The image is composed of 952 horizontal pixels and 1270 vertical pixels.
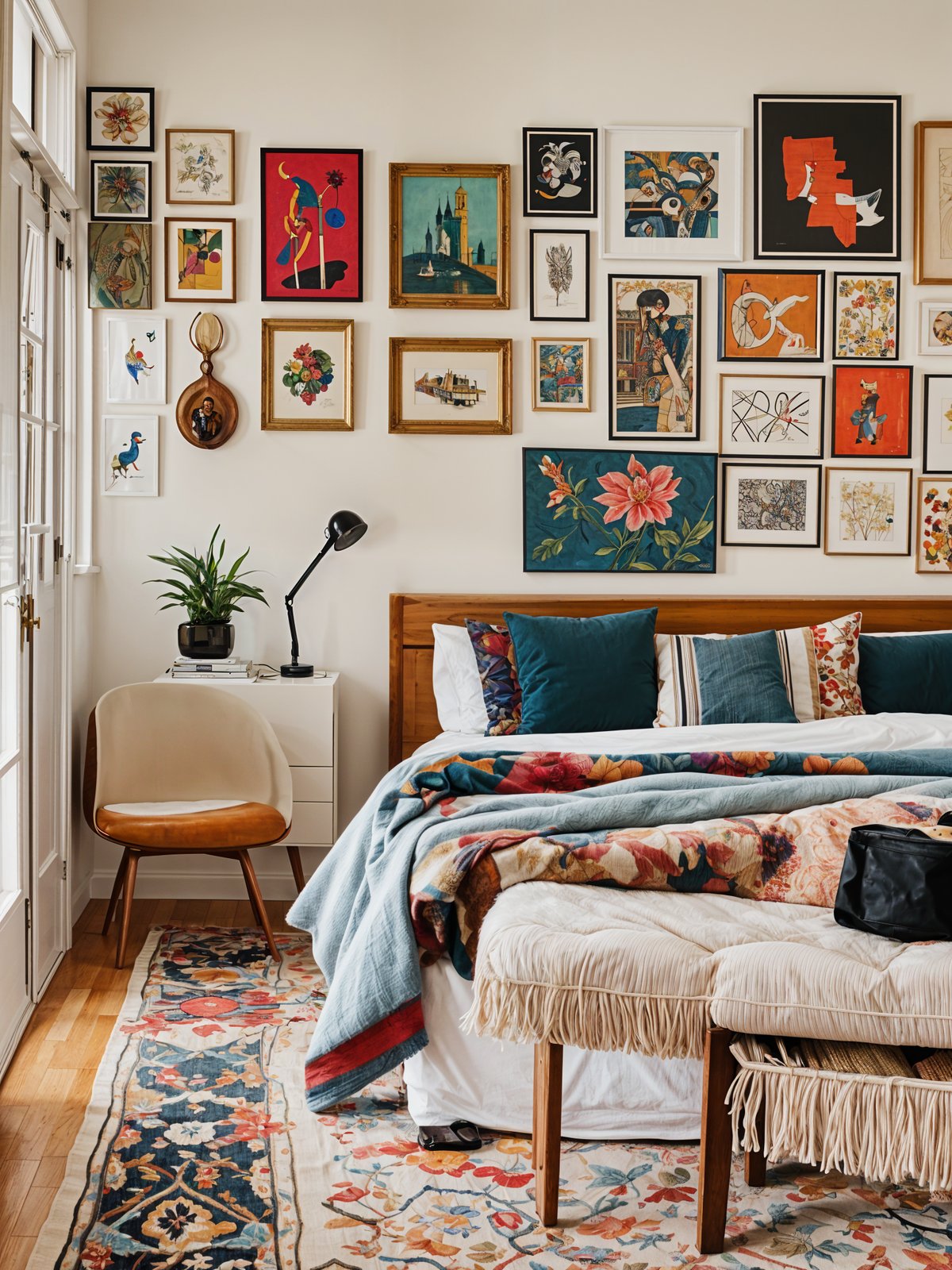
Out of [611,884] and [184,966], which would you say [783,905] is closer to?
[611,884]

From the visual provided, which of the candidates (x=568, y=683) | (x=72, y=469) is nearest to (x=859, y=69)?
(x=568, y=683)

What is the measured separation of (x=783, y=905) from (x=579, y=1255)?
69 centimetres

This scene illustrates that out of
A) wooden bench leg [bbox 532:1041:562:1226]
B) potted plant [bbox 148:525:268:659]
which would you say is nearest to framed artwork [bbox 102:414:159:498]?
potted plant [bbox 148:525:268:659]

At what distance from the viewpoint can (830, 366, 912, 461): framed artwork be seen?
12.8 ft

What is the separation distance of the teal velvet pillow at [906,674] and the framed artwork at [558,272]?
145 centimetres

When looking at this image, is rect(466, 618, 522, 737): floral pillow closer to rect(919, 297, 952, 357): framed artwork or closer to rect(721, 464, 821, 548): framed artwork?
rect(721, 464, 821, 548): framed artwork

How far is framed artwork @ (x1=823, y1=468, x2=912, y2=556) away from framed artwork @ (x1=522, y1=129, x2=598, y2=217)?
48.6 inches

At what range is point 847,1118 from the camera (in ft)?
5.49

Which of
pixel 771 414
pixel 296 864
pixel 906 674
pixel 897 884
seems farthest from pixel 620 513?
pixel 897 884

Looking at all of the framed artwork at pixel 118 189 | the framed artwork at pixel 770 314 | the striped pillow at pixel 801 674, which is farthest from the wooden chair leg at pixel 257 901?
the framed artwork at pixel 770 314

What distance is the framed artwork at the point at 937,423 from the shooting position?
3902 millimetres

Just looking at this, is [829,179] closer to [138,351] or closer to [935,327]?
[935,327]

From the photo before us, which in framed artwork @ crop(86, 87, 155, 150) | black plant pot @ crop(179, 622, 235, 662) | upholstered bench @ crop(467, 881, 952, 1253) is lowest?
upholstered bench @ crop(467, 881, 952, 1253)

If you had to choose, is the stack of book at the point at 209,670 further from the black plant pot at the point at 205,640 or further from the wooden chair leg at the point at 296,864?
the wooden chair leg at the point at 296,864
